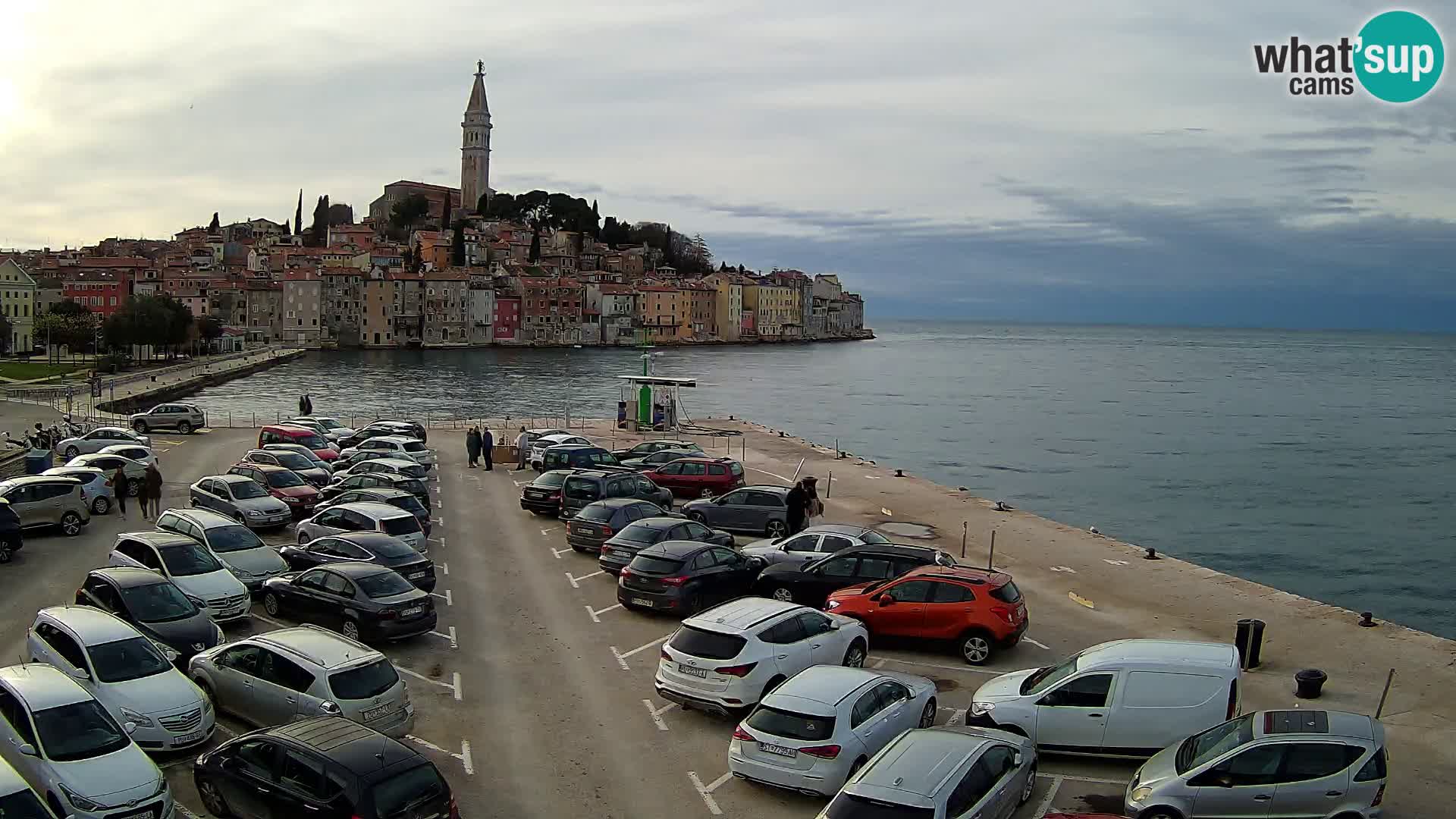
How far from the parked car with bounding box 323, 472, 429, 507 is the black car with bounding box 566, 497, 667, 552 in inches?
137

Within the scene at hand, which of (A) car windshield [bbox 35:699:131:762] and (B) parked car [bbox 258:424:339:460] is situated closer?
(A) car windshield [bbox 35:699:131:762]

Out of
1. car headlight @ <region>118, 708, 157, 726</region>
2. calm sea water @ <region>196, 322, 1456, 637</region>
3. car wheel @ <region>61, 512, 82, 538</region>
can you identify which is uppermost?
car headlight @ <region>118, 708, 157, 726</region>

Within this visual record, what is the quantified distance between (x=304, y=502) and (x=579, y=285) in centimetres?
14490

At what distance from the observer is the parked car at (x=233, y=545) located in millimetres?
15609

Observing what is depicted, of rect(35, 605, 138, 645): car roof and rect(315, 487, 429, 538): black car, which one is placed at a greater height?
rect(35, 605, 138, 645): car roof

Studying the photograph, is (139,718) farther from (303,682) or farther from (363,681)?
(363,681)

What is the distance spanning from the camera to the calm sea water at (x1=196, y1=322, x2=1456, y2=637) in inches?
1452

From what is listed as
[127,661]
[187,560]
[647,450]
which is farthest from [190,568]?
[647,450]

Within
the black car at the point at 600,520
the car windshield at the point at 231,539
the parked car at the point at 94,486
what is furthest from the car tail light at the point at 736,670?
the parked car at the point at 94,486

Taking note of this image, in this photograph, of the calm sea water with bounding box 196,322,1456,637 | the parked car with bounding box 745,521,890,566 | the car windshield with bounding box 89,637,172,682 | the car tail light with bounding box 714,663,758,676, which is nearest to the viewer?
the car windshield with bounding box 89,637,172,682

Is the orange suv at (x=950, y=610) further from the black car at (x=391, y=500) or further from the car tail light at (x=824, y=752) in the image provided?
the black car at (x=391, y=500)

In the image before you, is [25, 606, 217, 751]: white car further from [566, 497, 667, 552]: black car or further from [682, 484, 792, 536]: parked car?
[682, 484, 792, 536]: parked car

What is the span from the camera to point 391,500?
20344mm

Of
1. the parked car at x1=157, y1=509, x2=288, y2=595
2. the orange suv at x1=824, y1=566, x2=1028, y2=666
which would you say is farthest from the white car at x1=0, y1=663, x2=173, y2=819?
the orange suv at x1=824, y1=566, x2=1028, y2=666
